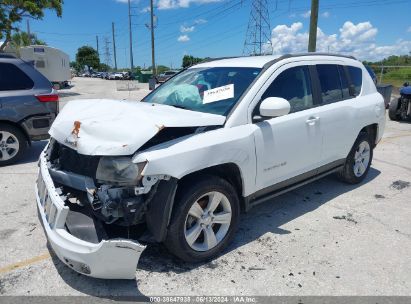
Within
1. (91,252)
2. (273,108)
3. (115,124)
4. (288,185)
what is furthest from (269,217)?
(91,252)

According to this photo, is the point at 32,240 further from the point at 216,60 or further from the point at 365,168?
the point at 365,168

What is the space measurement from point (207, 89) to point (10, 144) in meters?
4.31

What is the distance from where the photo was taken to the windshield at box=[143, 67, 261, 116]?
373 cm

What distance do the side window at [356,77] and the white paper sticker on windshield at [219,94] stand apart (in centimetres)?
227

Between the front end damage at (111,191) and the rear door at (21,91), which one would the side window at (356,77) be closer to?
the front end damage at (111,191)

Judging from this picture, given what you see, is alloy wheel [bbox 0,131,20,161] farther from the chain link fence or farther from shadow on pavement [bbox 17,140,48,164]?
the chain link fence

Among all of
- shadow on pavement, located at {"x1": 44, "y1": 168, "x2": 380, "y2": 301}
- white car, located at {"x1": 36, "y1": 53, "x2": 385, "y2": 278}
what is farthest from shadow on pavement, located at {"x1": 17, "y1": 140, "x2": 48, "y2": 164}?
shadow on pavement, located at {"x1": 44, "y1": 168, "x2": 380, "y2": 301}

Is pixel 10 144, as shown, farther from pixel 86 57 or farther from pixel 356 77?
pixel 86 57

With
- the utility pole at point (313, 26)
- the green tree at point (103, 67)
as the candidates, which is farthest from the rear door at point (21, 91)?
the green tree at point (103, 67)

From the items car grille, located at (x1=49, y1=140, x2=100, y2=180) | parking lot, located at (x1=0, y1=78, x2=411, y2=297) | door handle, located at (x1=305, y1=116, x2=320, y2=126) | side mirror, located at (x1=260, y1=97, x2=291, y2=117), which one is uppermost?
side mirror, located at (x1=260, y1=97, x2=291, y2=117)

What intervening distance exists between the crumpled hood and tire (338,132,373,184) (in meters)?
2.65

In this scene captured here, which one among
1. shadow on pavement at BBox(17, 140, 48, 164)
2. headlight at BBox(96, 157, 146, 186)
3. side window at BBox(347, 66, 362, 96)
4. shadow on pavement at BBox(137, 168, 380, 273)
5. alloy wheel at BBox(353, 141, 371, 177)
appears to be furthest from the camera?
shadow on pavement at BBox(17, 140, 48, 164)

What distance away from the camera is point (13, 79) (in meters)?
6.41

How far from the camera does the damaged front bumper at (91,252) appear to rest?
2650 mm
